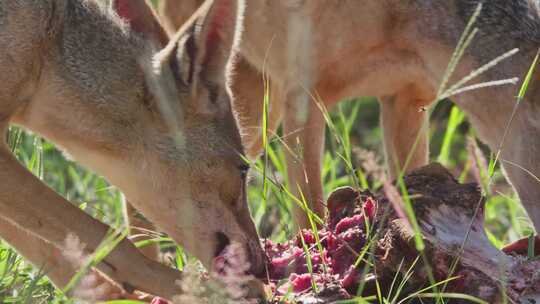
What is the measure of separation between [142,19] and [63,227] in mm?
1048

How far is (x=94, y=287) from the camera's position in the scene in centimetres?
451

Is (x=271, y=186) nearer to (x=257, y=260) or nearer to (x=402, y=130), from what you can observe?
(x=257, y=260)

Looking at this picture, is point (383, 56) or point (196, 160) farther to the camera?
point (383, 56)

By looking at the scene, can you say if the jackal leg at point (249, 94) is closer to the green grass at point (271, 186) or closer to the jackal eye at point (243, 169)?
the green grass at point (271, 186)

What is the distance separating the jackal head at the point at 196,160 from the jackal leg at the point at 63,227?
0.25 metres

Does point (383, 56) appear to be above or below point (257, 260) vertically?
above

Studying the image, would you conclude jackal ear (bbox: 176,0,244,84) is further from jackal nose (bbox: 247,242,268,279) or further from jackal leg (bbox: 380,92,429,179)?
jackal leg (bbox: 380,92,429,179)

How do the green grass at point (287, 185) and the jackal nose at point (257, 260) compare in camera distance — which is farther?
the jackal nose at point (257, 260)

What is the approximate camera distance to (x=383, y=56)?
19.4 feet

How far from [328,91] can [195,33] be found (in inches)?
70.7

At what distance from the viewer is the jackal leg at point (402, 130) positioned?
649 centimetres

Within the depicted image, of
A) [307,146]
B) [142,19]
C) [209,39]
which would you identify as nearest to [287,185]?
[307,146]

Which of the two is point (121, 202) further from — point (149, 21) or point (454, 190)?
point (454, 190)

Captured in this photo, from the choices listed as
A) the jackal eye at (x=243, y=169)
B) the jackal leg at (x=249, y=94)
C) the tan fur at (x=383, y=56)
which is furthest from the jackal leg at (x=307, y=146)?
the jackal eye at (x=243, y=169)
